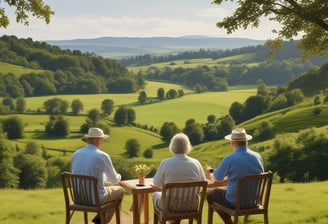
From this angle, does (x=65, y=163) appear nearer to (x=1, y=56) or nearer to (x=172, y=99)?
(x=172, y=99)

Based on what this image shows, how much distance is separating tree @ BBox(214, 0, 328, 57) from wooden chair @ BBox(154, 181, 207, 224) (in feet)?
15.3

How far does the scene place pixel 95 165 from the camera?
769 cm

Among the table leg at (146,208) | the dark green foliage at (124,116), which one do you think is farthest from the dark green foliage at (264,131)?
the table leg at (146,208)

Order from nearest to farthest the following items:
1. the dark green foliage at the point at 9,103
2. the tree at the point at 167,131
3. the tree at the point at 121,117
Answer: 1. the tree at the point at 167,131
2. the tree at the point at 121,117
3. the dark green foliage at the point at 9,103

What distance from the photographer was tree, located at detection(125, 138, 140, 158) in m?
101

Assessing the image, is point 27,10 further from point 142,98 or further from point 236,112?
point 142,98

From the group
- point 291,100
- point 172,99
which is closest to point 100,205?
point 291,100

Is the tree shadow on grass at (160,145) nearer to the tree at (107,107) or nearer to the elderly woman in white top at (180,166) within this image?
the tree at (107,107)

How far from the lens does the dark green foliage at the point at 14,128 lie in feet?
332

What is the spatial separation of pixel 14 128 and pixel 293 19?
3866 inches

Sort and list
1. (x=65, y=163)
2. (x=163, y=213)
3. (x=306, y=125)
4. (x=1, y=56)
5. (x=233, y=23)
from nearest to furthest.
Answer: (x=163, y=213)
(x=233, y=23)
(x=65, y=163)
(x=306, y=125)
(x=1, y=56)

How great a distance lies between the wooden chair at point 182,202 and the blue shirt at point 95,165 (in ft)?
3.50

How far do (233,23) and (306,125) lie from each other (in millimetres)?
87333

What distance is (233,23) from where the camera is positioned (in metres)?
10.5
